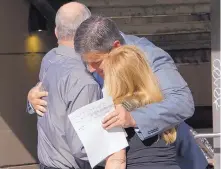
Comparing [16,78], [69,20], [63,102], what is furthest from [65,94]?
[16,78]

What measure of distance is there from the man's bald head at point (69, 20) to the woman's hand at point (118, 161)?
79 centimetres

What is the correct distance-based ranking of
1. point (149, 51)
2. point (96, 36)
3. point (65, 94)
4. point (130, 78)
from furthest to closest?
1. point (65, 94)
2. point (149, 51)
3. point (96, 36)
4. point (130, 78)

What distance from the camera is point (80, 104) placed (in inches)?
109

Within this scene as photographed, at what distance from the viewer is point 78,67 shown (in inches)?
115

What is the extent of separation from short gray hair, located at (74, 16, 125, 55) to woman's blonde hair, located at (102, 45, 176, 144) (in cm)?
8

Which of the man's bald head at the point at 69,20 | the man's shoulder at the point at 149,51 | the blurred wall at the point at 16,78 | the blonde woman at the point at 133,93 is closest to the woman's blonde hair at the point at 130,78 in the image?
the blonde woman at the point at 133,93

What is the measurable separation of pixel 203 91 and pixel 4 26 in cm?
235

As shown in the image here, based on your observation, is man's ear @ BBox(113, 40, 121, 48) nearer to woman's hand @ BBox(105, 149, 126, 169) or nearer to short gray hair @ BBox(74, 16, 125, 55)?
short gray hair @ BBox(74, 16, 125, 55)

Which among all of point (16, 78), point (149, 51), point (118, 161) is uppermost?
point (149, 51)

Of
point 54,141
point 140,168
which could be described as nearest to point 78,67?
point 54,141

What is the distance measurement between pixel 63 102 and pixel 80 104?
0.45ft

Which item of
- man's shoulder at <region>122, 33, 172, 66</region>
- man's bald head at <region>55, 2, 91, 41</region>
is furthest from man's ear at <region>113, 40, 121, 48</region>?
man's bald head at <region>55, 2, 91, 41</region>

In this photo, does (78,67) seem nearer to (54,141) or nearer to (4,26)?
(54,141)

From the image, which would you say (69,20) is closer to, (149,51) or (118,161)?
(149,51)
